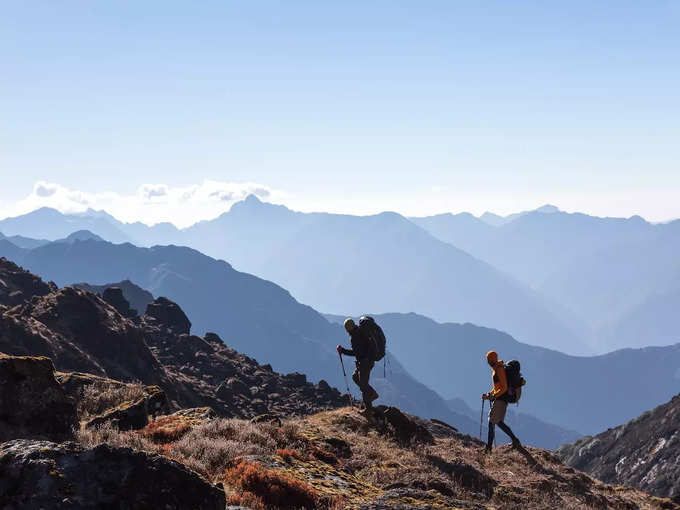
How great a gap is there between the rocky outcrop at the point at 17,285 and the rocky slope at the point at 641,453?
63517 mm

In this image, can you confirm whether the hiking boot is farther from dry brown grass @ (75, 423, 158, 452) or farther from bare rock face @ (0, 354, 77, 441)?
bare rock face @ (0, 354, 77, 441)

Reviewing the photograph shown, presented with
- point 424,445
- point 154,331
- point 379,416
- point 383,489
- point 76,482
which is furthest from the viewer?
point 154,331

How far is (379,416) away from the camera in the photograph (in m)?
16.5

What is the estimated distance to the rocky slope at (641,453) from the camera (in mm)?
46375

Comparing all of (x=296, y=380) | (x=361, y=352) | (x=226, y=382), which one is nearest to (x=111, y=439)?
(x=361, y=352)

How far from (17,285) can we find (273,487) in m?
62.7

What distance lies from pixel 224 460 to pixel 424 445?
810 cm

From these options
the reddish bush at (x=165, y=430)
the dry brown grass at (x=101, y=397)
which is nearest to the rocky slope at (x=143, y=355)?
the dry brown grass at (x=101, y=397)

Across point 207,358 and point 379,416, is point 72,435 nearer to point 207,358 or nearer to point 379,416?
point 379,416

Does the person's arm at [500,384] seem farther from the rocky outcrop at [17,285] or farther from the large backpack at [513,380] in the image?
the rocky outcrop at [17,285]

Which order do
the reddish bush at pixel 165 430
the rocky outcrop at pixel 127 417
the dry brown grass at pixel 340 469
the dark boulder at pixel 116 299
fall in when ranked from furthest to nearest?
the dark boulder at pixel 116 299 < the rocky outcrop at pixel 127 417 < the reddish bush at pixel 165 430 < the dry brown grass at pixel 340 469

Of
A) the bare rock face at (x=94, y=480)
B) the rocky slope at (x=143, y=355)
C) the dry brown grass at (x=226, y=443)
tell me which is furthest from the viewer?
the rocky slope at (x=143, y=355)

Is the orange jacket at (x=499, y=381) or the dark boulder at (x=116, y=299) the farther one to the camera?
the dark boulder at (x=116, y=299)

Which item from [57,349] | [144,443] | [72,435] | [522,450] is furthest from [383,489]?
[57,349]
